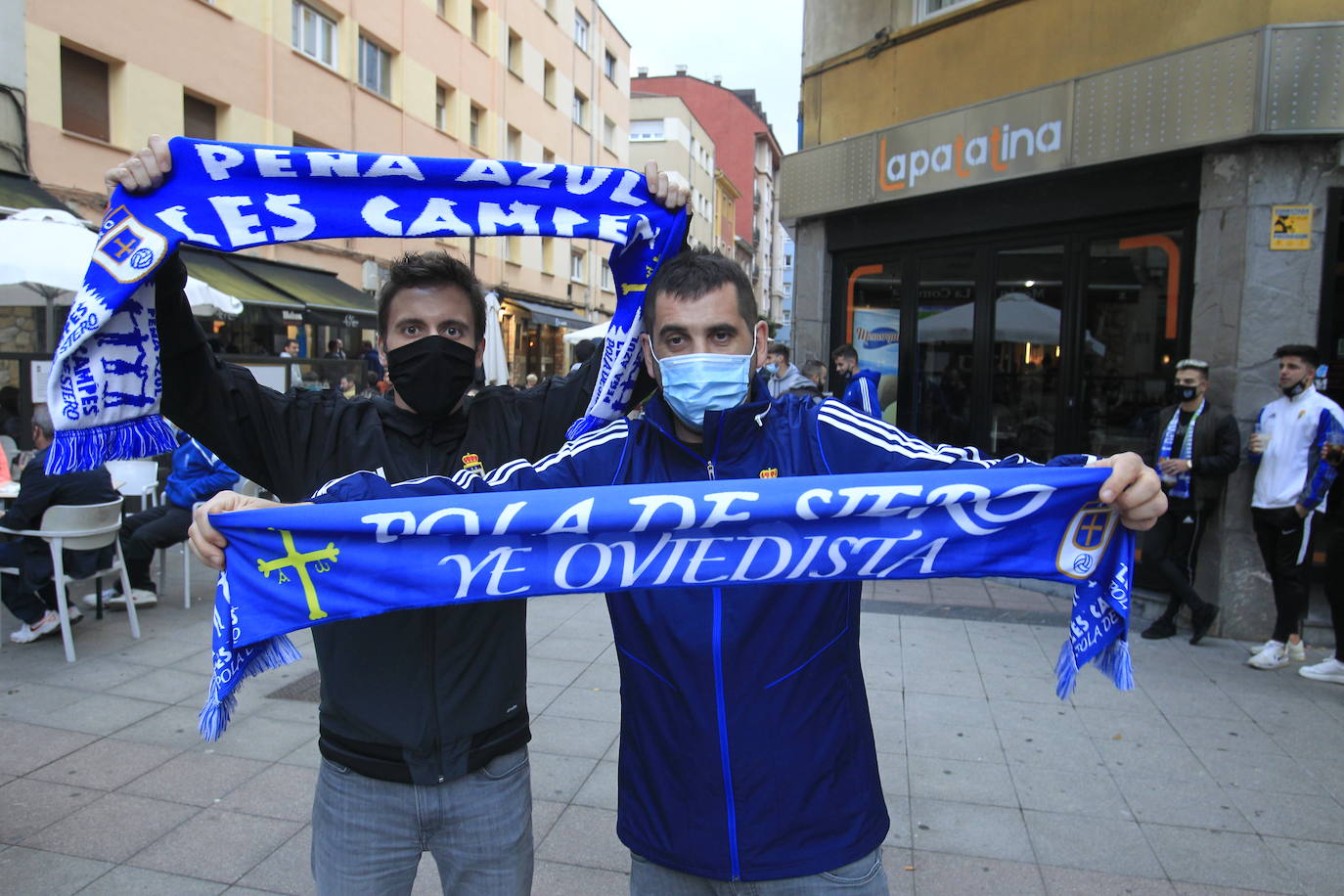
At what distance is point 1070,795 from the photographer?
419 cm

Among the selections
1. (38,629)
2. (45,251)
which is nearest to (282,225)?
(38,629)

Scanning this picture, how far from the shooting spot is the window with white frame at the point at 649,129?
1916 inches

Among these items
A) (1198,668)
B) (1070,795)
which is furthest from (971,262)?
(1070,795)

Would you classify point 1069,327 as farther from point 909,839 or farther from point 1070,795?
point 909,839

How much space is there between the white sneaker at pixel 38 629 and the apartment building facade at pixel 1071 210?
778cm

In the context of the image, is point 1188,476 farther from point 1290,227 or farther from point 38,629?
point 38,629

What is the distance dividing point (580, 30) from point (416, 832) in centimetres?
3821

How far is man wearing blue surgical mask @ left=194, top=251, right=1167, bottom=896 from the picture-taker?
1852 millimetres

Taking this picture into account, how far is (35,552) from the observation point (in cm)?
611

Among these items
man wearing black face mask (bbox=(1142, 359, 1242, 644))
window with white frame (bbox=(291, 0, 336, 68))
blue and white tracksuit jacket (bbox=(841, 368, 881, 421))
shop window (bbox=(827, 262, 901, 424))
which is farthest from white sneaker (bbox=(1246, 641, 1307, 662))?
window with white frame (bbox=(291, 0, 336, 68))

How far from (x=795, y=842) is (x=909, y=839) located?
2.25m

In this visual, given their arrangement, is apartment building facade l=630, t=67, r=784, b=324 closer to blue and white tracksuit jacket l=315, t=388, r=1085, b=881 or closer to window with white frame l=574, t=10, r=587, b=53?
window with white frame l=574, t=10, r=587, b=53

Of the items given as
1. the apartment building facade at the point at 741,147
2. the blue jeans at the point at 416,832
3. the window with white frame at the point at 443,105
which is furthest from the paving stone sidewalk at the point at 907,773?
the apartment building facade at the point at 741,147

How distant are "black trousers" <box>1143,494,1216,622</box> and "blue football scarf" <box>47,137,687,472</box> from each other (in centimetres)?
548
